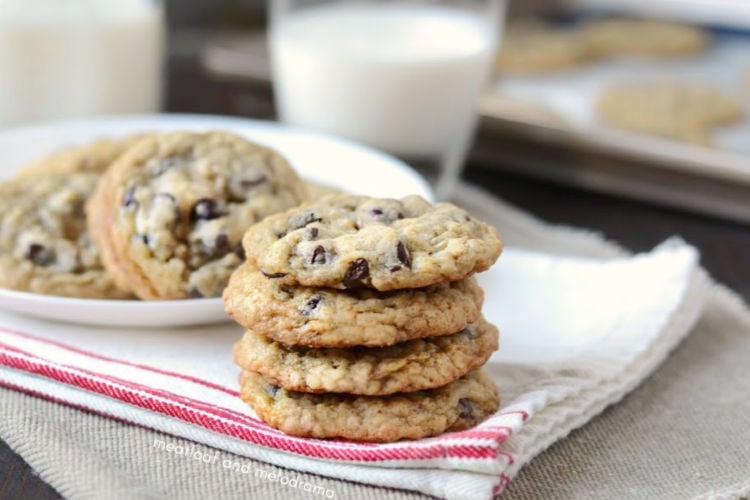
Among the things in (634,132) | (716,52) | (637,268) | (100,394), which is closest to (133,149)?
(100,394)

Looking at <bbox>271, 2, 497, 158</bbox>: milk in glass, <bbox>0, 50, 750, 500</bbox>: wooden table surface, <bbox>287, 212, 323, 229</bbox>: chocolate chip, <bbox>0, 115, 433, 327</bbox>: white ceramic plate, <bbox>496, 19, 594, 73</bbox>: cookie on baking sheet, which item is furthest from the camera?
<bbox>496, 19, 594, 73</bbox>: cookie on baking sheet

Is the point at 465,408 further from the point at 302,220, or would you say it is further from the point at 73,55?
the point at 73,55

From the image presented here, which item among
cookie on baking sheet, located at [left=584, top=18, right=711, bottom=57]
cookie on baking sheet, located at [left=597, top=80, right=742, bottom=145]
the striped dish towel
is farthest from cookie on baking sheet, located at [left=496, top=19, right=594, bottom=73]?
the striped dish towel

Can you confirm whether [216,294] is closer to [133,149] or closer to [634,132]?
[133,149]

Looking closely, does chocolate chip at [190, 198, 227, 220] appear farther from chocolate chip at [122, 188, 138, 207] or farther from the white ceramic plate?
the white ceramic plate

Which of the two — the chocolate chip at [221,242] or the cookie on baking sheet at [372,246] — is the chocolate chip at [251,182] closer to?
the chocolate chip at [221,242]

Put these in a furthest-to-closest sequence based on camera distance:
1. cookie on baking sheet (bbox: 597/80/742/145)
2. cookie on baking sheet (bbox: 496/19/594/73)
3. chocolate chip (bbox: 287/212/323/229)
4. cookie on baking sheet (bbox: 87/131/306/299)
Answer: cookie on baking sheet (bbox: 496/19/594/73), cookie on baking sheet (bbox: 597/80/742/145), cookie on baking sheet (bbox: 87/131/306/299), chocolate chip (bbox: 287/212/323/229)

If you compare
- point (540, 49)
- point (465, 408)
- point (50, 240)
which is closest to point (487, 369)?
point (465, 408)
